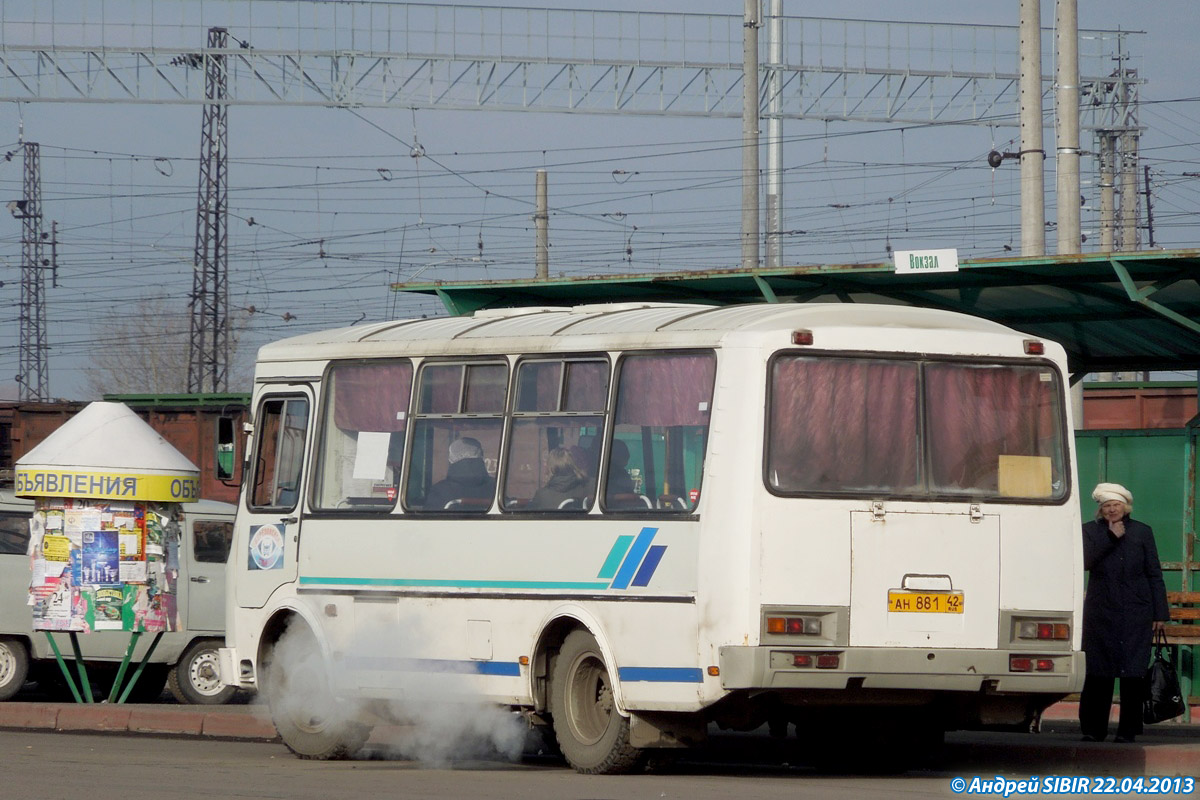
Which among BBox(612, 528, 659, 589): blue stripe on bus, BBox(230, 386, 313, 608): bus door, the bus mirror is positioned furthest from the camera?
the bus mirror

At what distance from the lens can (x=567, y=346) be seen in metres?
11.0

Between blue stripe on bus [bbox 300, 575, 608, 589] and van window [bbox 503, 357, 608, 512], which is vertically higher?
van window [bbox 503, 357, 608, 512]

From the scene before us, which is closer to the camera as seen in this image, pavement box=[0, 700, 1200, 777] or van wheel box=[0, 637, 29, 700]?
pavement box=[0, 700, 1200, 777]

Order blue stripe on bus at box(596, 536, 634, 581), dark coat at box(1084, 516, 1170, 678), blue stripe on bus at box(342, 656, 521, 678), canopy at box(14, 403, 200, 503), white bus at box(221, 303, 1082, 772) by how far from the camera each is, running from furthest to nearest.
→ canopy at box(14, 403, 200, 503) → dark coat at box(1084, 516, 1170, 678) → blue stripe on bus at box(342, 656, 521, 678) → blue stripe on bus at box(596, 536, 634, 581) → white bus at box(221, 303, 1082, 772)

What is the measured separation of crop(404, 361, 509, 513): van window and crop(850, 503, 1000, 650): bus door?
96.0 inches

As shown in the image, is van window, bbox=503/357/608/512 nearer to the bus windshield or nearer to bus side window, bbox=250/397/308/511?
the bus windshield

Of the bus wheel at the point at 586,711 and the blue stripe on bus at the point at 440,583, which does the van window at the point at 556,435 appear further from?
the bus wheel at the point at 586,711

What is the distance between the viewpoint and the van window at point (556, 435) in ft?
35.3

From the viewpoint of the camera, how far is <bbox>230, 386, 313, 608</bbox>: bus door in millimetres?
12492

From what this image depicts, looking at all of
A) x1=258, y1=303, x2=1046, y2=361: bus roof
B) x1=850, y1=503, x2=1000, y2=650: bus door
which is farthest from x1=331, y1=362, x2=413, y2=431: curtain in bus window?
x1=850, y1=503, x2=1000, y2=650: bus door

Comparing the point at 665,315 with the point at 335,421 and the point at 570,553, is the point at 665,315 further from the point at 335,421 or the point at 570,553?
the point at 335,421

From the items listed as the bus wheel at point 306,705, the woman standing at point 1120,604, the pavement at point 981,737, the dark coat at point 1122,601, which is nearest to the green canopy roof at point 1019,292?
the woman standing at point 1120,604

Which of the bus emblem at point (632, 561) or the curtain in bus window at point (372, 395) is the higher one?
the curtain in bus window at point (372, 395)

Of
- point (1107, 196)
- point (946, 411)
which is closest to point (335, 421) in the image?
point (946, 411)
